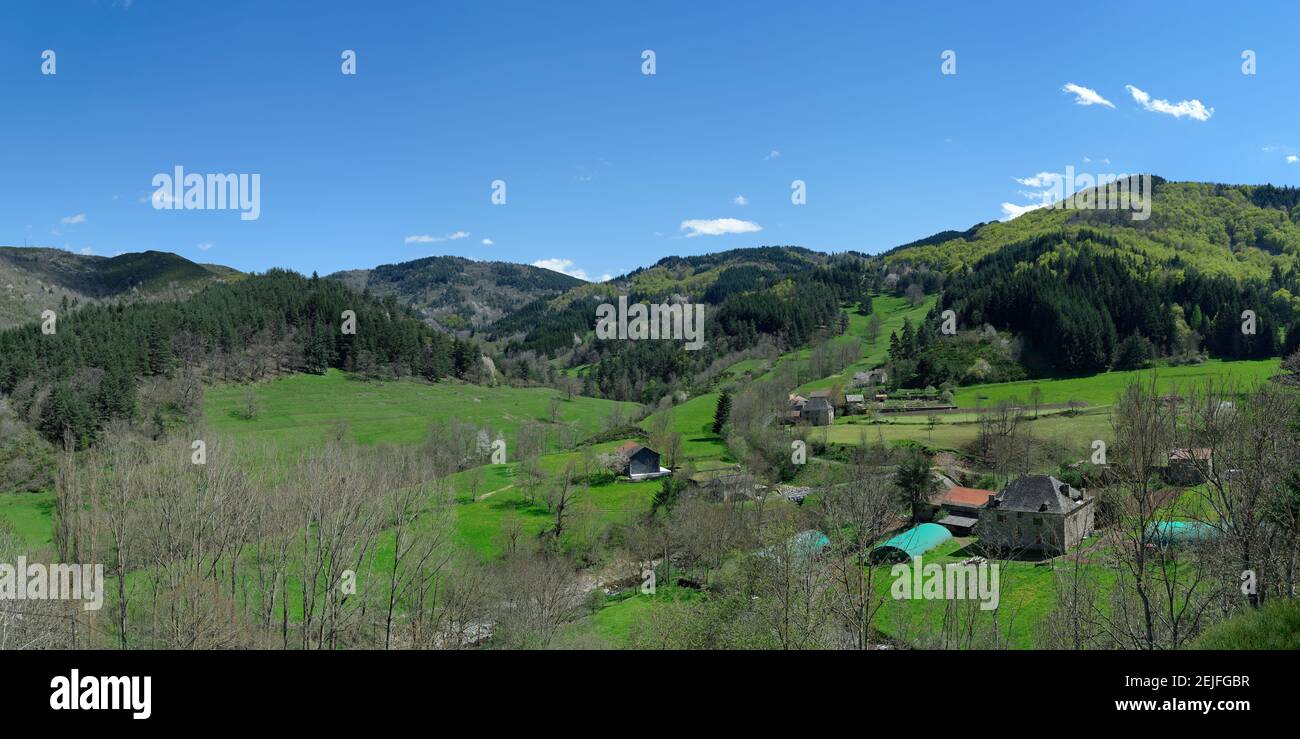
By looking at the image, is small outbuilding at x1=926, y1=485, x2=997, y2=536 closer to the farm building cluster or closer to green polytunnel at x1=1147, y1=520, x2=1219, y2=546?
green polytunnel at x1=1147, y1=520, x2=1219, y2=546

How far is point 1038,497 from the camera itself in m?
49.8

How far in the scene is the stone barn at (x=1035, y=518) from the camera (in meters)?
48.0

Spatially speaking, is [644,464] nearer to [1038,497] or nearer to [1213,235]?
[1038,497]

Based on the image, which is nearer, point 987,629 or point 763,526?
point 987,629

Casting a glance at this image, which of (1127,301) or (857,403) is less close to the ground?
(1127,301)

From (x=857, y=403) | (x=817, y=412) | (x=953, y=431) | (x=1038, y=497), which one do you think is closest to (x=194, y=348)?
(x=817, y=412)

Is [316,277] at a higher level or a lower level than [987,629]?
higher

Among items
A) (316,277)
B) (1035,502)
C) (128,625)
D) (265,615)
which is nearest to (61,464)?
(128,625)

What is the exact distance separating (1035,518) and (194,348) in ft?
416

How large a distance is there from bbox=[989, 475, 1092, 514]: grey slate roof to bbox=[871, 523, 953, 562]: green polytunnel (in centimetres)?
455

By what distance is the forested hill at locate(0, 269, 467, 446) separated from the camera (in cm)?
8869
